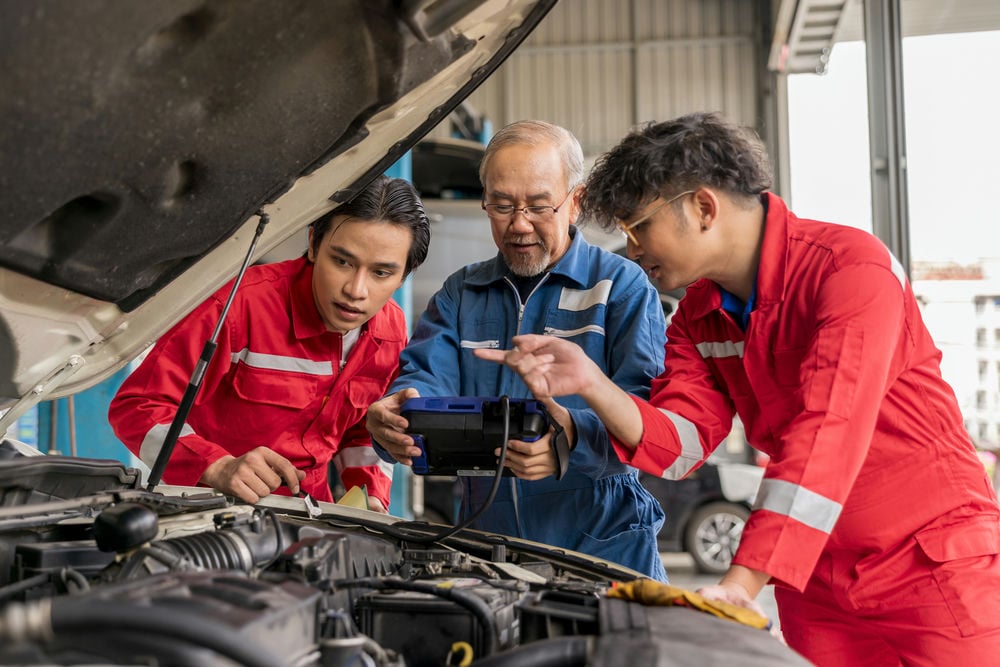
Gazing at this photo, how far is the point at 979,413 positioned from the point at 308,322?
21.1ft

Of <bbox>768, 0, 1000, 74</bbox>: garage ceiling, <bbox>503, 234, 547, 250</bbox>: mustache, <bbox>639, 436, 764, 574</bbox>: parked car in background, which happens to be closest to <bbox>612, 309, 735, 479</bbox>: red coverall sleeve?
<bbox>503, 234, 547, 250</bbox>: mustache

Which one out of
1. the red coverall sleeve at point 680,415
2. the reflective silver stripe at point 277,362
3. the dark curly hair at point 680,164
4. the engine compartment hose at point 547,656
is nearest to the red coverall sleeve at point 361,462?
the reflective silver stripe at point 277,362

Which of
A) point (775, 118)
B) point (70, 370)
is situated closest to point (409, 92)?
point (70, 370)

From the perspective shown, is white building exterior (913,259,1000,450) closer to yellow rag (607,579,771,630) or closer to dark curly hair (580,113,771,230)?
dark curly hair (580,113,771,230)

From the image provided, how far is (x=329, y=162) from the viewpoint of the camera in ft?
4.83

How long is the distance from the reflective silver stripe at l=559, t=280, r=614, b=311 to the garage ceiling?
143 inches

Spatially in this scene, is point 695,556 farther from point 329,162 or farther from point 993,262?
point 329,162

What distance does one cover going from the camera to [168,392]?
76.8 inches

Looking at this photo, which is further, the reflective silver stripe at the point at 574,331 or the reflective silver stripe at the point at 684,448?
the reflective silver stripe at the point at 574,331

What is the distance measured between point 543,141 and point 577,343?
45 centimetres

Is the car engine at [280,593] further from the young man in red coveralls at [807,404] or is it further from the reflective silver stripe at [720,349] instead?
the reflective silver stripe at [720,349]

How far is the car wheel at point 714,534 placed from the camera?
5914 millimetres

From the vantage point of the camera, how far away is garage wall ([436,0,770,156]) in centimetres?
1045

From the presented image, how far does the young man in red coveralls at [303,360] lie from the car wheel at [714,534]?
161 inches
